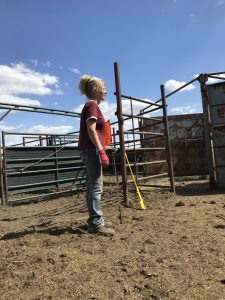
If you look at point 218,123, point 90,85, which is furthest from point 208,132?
point 90,85

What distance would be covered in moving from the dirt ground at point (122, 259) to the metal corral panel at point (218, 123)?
3312 millimetres

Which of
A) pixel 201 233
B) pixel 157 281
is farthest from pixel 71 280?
pixel 201 233

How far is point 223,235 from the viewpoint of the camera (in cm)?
361

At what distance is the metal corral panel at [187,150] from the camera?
11664 mm

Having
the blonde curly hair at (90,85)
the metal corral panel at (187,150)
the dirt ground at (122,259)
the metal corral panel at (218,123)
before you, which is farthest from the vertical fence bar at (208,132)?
the blonde curly hair at (90,85)

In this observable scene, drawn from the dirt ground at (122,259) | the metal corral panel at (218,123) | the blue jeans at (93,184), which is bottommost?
the dirt ground at (122,259)

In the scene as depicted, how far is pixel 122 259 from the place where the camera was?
2.92 m

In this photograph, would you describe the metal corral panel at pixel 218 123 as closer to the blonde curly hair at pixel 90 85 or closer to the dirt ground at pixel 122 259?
the dirt ground at pixel 122 259

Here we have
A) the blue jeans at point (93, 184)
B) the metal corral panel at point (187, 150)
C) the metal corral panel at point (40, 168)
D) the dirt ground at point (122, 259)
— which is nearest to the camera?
the dirt ground at point (122, 259)

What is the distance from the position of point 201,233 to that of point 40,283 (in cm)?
181

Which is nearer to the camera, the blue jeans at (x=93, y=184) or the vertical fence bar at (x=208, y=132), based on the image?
the blue jeans at (x=93, y=184)

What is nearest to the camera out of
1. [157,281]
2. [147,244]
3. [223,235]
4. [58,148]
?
[157,281]

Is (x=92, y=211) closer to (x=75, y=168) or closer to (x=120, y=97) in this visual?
(x=120, y=97)

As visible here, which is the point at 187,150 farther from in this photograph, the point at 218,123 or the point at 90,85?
the point at 90,85
